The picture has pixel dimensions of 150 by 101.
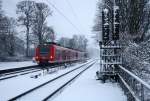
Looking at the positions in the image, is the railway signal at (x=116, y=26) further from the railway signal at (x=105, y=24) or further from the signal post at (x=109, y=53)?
the railway signal at (x=105, y=24)

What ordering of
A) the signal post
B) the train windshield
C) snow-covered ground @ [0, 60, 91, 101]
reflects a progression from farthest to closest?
1. the train windshield
2. the signal post
3. snow-covered ground @ [0, 60, 91, 101]

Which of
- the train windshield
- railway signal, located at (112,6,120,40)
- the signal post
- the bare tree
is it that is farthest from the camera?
the bare tree

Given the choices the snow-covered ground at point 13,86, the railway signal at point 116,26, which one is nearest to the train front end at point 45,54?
the snow-covered ground at point 13,86

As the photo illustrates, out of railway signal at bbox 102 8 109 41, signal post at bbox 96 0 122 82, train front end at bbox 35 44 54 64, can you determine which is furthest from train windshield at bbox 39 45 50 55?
signal post at bbox 96 0 122 82

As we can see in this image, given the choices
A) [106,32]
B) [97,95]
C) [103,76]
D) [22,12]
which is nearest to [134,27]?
[106,32]

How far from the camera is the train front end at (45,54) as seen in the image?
32250 millimetres

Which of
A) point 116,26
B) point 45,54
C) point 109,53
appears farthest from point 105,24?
point 45,54

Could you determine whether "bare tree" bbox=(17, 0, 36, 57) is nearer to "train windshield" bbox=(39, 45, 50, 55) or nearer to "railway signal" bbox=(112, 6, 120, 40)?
"train windshield" bbox=(39, 45, 50, 55)

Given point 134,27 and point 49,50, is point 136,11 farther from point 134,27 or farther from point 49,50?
point 49,50

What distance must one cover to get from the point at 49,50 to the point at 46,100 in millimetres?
21937

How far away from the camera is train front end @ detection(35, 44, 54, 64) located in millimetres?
32250

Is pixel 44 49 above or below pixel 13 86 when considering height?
above

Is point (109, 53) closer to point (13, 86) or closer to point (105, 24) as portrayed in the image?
point (105, 24)

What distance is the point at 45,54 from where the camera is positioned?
32969mm
